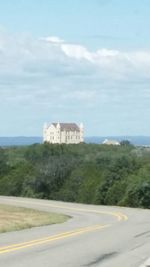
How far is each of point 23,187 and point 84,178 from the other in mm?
8590

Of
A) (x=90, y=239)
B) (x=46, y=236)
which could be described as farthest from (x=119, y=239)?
(x=46, y=236)

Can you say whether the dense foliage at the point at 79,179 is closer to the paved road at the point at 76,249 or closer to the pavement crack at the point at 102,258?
the paved road at the point at 76,249

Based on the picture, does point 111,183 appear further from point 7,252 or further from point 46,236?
point 7,252

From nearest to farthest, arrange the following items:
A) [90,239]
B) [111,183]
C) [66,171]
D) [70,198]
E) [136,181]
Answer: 1. [90,239]
2. [136,181]
3. [111,183]
4. [70,198]
5. [66,171]

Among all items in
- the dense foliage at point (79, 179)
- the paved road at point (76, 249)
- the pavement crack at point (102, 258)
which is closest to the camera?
the paved road at point (76, 249)

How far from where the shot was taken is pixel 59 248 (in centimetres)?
1808

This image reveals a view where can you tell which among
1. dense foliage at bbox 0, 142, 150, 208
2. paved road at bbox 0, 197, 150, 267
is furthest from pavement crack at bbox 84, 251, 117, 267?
dense foliage at bbox 0, 142, 150, 208

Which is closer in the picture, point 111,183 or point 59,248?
point 59,248

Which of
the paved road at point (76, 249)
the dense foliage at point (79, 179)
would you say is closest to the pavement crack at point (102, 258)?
the paved road at point (76, 249)

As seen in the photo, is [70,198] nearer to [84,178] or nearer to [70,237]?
[84,178]

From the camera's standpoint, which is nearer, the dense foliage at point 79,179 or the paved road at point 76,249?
the paved road at point 76,249

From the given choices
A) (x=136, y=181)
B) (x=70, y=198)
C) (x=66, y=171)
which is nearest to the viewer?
(x=136, y=181)

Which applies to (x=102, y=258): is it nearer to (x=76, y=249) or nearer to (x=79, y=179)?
(x=76, y=249)

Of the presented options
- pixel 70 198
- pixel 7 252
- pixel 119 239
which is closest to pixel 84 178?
pixel 70 198
